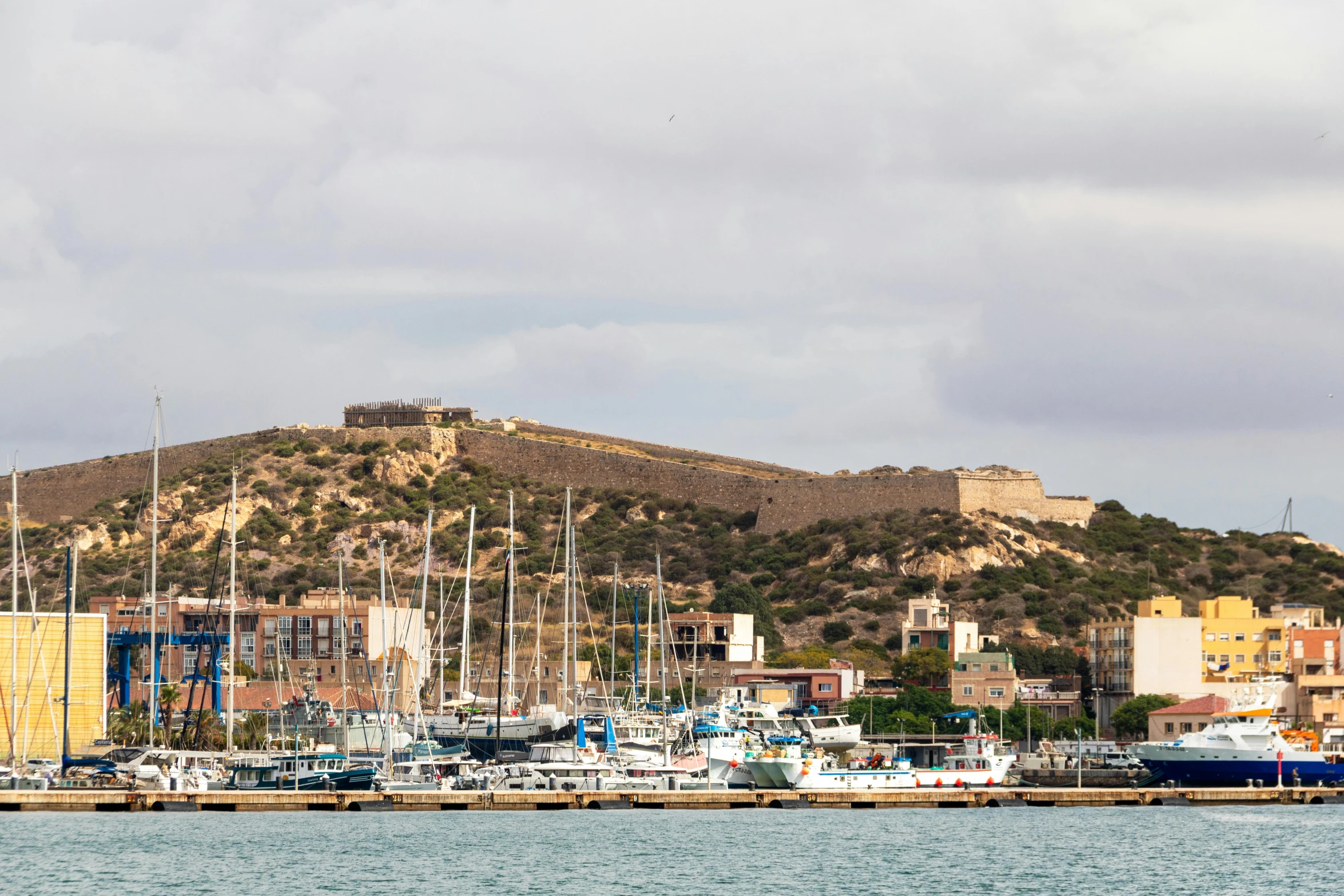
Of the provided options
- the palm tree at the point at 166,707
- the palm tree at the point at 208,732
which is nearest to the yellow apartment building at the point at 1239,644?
the palm tree at the point at 208,732

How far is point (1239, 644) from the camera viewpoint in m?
84.6

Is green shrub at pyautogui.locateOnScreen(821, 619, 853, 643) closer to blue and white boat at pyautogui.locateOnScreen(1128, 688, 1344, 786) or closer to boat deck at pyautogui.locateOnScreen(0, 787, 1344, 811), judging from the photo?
boat deck at pyautogui.locateOnScreen(0, 787, 1344, 811)

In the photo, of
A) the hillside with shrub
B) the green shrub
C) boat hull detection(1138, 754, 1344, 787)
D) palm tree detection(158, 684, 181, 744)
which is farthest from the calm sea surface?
the green shrub

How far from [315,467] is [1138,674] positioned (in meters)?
56.6

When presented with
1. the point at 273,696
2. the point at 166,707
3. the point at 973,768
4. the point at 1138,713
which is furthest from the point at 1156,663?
the point at 166,707

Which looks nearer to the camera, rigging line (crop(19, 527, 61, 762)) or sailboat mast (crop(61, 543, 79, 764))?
sailboat mast (crop(61, 543, 79, 764))

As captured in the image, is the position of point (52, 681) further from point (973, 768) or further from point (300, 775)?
point (973, 768)

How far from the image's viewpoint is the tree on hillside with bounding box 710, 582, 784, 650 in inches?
3952

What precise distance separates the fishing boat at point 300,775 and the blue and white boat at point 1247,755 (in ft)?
79.5

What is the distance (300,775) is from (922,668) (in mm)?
36732

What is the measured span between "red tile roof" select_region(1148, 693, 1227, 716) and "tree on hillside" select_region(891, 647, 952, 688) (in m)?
14.5

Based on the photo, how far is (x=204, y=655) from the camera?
274ft

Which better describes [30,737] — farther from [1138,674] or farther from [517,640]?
[1138,674]

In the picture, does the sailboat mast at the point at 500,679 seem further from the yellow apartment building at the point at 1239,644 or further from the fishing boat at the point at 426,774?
the yellow apartment building at the point at 1239,644
